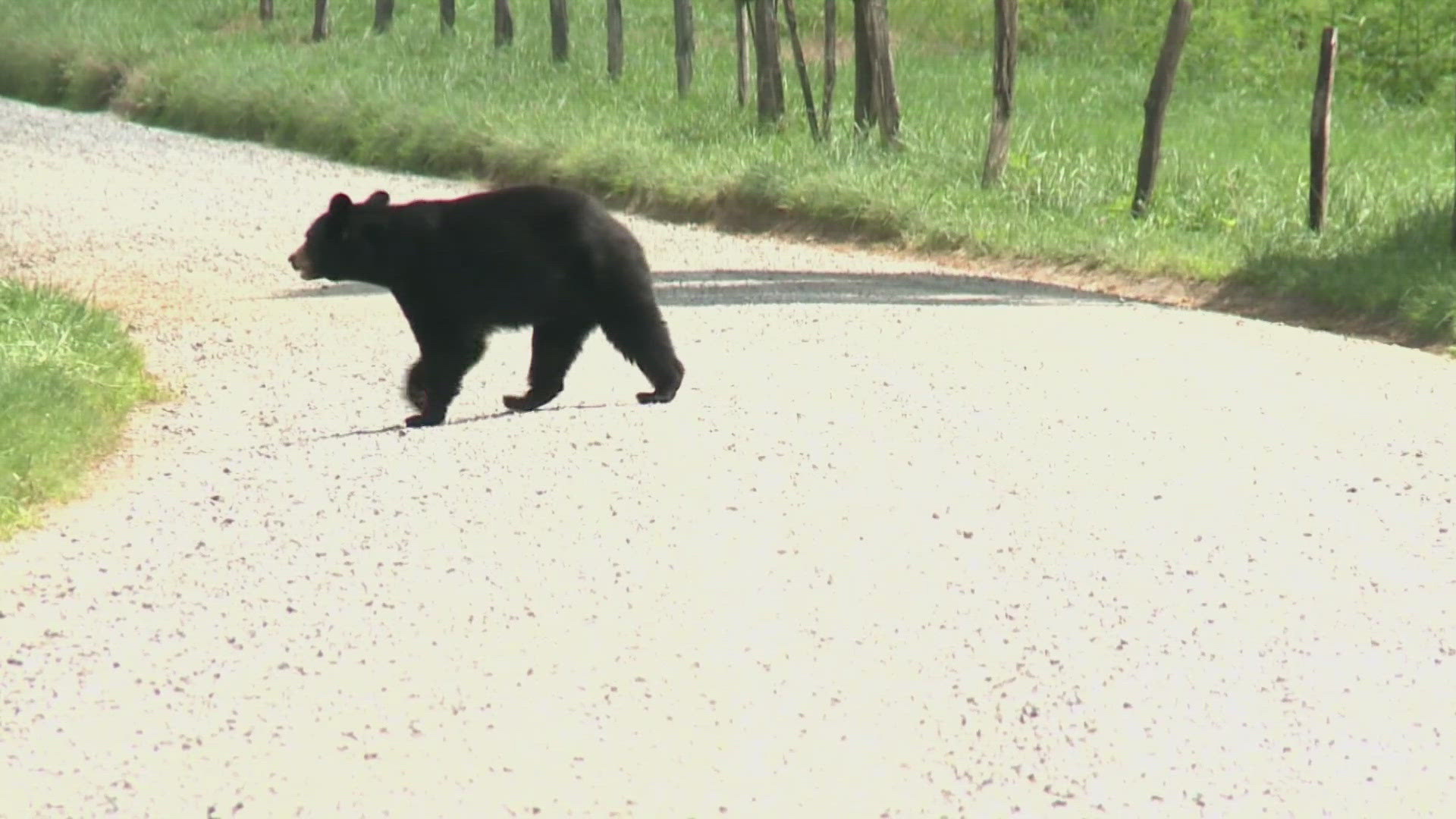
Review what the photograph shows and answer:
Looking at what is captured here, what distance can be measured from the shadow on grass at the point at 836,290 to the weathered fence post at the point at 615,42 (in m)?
10.0

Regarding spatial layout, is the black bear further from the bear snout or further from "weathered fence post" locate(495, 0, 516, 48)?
"weathered fence post" locate(495, 0, 516, 48)

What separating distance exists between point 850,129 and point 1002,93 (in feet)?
7.97

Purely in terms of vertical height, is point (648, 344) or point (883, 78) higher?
point (648, 344)

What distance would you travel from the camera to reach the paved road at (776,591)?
5.69m

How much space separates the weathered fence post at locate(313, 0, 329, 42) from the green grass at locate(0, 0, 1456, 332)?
355mm

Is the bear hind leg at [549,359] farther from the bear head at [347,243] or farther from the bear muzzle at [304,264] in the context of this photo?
the bear muzzle at [304,264]

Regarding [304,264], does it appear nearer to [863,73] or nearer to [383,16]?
[863,73]

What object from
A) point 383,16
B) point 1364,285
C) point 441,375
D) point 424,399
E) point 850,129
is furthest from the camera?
point 383,16

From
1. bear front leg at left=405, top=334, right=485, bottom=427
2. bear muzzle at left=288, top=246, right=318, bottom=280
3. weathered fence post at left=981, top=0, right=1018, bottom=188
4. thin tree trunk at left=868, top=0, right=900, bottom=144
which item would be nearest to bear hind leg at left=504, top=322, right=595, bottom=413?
bear front leg at left=405, top=334, right=485, bottom=427

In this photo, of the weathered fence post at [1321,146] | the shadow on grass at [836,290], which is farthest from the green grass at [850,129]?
the shadow on grass at [836,290]

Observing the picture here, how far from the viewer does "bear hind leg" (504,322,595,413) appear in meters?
10.3

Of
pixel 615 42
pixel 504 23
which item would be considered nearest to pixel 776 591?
pixel 615 42

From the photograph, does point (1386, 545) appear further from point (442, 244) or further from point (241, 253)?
point (241, 253)

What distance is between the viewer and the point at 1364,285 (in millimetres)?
15273
